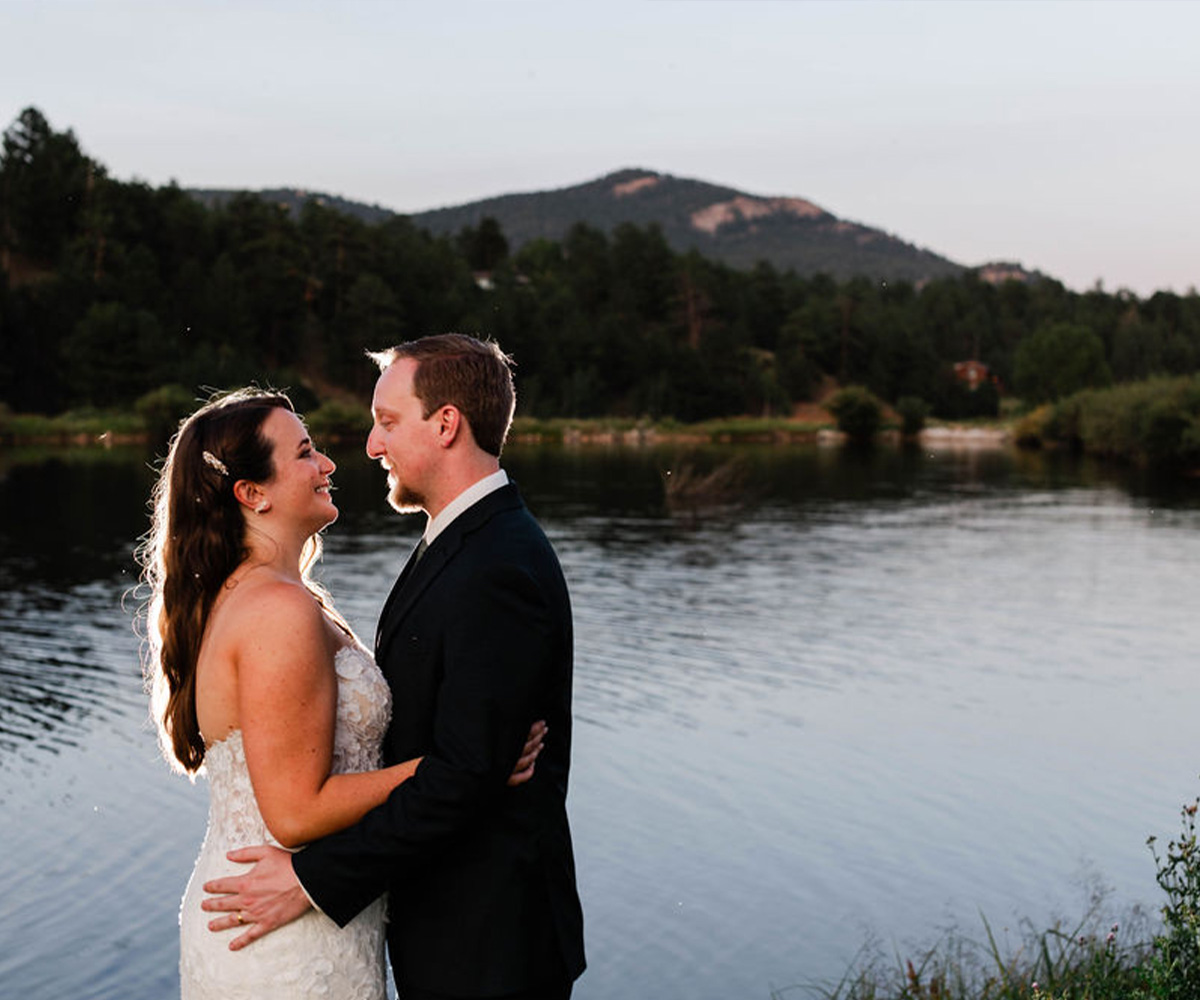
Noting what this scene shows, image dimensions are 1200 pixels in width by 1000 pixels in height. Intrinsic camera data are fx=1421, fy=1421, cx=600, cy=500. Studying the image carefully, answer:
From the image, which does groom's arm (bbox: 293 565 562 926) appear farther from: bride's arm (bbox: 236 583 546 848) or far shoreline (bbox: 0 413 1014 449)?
far shoreline (bbox: 0 413 1014 449)

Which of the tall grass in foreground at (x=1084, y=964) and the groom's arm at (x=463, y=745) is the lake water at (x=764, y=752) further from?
the groom's arm at (x=463, y=745)

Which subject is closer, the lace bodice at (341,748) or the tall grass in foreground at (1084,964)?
the lace bodice at (341,748)

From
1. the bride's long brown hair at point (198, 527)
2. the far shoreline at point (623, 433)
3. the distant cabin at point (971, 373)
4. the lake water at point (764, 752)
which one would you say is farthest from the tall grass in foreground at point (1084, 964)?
the distant cabin at point (971, 373)

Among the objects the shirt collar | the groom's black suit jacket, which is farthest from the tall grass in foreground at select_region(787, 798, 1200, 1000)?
the shirt collar

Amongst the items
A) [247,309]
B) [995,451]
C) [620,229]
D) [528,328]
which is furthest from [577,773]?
[620,229]

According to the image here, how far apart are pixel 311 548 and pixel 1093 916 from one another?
299 inches

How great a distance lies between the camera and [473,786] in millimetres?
3027

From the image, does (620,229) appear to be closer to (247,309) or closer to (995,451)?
(247,309)

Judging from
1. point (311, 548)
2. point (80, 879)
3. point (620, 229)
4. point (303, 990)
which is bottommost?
point (80, 879)

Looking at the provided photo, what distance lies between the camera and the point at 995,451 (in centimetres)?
9062

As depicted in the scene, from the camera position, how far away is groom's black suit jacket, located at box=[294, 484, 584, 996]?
3033mm

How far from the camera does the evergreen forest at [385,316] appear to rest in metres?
96.4

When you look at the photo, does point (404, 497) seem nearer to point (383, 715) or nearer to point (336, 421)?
point (383, 715)

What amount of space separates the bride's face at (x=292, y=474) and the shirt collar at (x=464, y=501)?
0.90ft
